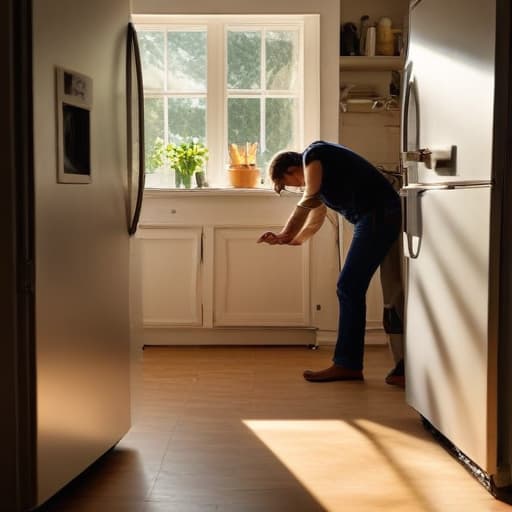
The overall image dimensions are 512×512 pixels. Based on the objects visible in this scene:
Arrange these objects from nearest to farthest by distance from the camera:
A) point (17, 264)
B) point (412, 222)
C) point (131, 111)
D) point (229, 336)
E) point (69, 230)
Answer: point (17, 264) → point (69, 230) → point (131, 111) → point (412, 222) → point (229, 336)

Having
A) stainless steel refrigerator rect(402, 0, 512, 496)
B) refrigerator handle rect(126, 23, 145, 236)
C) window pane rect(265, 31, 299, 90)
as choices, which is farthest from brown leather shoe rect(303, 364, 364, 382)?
window pane rect(265, 31, 299, 90)

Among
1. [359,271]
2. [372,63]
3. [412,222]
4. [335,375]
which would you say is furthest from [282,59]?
[412,222]

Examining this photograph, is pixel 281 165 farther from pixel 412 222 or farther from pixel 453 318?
pixel 453 318

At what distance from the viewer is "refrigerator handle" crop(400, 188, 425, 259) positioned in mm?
2896

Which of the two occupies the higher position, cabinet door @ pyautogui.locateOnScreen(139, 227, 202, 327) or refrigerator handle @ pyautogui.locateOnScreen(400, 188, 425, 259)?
refrigerator handle @ pyautogui.locateOnScreen(400, 188, 425, 259)

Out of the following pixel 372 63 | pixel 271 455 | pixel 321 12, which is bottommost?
pixel 271 455

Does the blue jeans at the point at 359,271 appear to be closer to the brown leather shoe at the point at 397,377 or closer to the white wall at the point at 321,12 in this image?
the brown leather shoe at the point at 397,377

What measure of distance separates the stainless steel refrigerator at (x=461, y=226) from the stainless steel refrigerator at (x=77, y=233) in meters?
1.00

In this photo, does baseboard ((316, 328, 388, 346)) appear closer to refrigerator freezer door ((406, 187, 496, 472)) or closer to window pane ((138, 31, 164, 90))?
refrigerator freezer door ((406, 187, 496, 472))

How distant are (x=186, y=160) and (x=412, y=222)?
2.01 m

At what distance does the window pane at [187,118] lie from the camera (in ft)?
15.8

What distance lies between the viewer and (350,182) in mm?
3639

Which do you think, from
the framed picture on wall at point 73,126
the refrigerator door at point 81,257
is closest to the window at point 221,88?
the refrigerator door at point 81,257

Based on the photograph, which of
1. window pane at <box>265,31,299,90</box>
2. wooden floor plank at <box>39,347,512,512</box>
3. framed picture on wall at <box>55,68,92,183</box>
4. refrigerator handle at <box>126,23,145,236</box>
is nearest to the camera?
framed picture on wall at <box>55,68,92,183</box>
